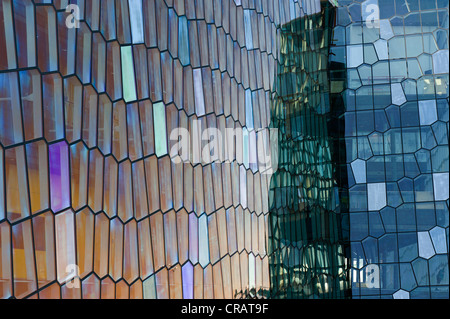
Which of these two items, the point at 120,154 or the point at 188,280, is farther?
the point at 188,280

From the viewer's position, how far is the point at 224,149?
18.8ft

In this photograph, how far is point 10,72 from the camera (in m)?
2.84
